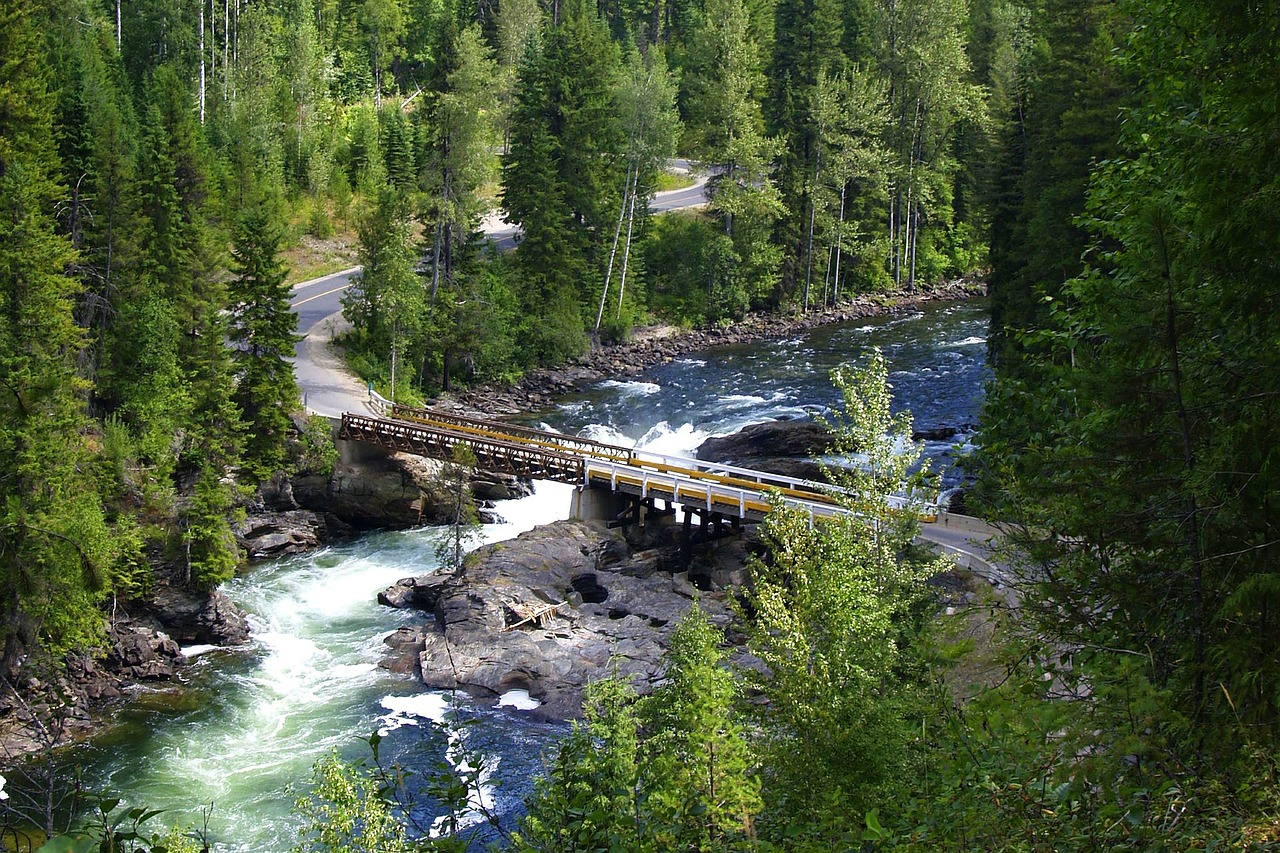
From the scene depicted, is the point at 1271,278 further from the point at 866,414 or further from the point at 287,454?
the point at 287,454

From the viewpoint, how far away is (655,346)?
5641 cm

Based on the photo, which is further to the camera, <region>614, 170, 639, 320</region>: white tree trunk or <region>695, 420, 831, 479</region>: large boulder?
<region>614, 170, 639, 320</region>: white tree trunk

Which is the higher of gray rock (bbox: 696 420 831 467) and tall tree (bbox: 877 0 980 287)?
tall tree (bbox: 877 0 980 287)

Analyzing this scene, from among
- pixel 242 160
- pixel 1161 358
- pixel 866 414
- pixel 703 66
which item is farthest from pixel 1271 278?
pixel 703 66

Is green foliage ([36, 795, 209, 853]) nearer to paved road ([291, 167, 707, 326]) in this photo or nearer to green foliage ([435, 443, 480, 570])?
green foliage ([435, 443, 480, 570])

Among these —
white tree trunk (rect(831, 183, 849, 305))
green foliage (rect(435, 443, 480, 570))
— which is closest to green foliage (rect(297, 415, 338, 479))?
green foliage (rect(435, 443, 480, 570))

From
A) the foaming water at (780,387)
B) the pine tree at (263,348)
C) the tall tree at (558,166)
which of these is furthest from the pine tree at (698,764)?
the tall tree at (558,166)

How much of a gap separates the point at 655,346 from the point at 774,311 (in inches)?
390

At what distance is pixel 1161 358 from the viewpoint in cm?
823

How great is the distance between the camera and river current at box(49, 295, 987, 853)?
20188 millimetres

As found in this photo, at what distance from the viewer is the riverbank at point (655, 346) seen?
47.4m

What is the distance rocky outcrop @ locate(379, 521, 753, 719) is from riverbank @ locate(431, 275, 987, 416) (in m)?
15.8

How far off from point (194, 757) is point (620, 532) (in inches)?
548

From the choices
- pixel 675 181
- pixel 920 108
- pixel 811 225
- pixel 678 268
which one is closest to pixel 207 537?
pixel 678 268
